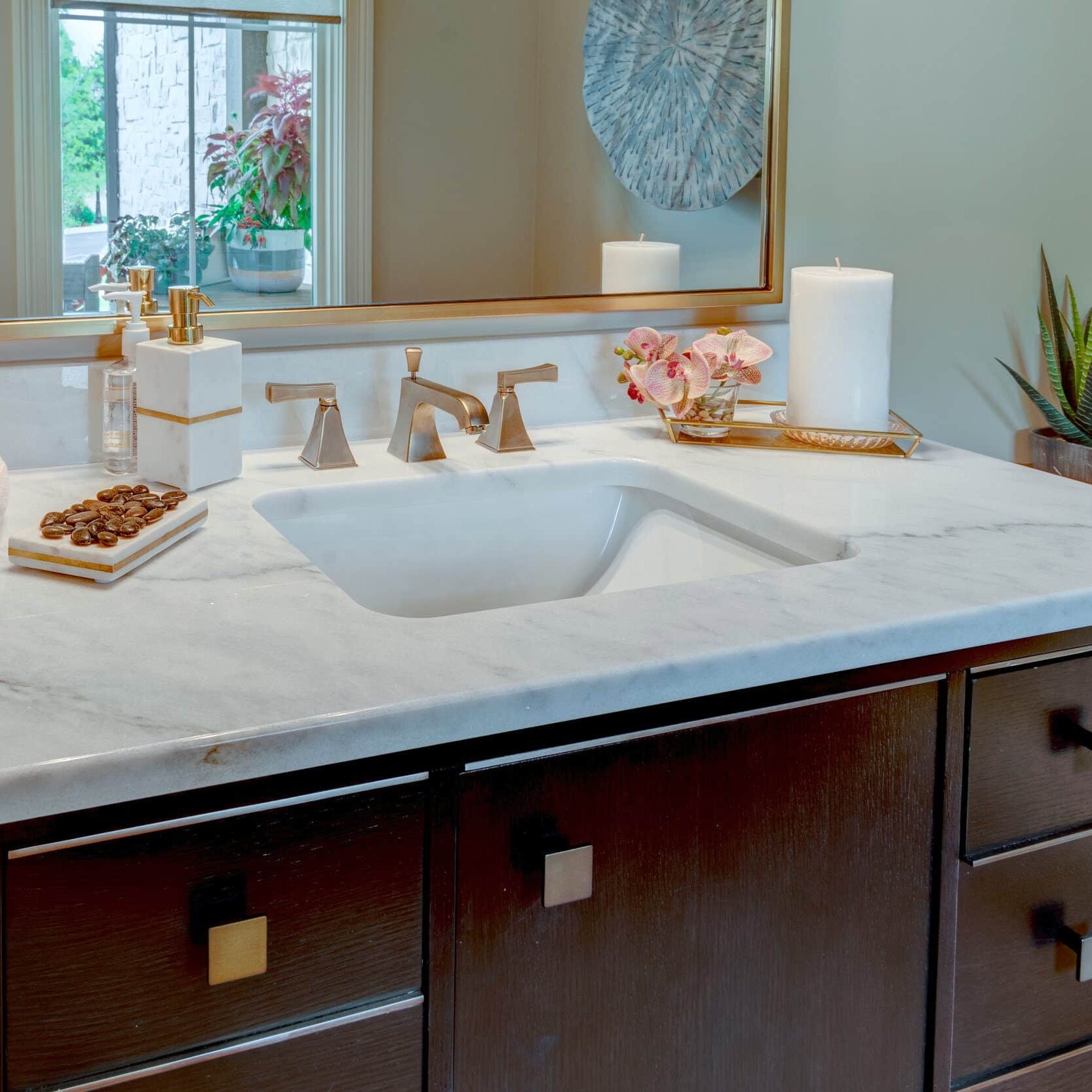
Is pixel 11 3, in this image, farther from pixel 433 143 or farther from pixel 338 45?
pixel 433 143

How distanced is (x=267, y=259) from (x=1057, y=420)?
1082 mm

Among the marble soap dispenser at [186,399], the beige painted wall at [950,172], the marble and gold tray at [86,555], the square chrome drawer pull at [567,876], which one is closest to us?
the square chrome drawer pull at [567,876]

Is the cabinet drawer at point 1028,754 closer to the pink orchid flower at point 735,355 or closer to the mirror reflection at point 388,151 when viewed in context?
the pink orchid flower at point 735,355

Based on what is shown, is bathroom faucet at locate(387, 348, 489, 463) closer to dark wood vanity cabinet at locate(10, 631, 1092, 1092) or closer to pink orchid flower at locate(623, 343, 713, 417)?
pink orchid flower at locate(623, 343, 713, 417)

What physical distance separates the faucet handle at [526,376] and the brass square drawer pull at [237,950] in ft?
2.41

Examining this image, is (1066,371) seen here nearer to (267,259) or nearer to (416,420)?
(416,420)

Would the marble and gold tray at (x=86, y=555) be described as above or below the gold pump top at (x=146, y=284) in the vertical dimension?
below

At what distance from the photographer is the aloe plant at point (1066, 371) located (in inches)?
68.2

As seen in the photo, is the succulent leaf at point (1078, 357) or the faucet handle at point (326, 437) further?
the succulent leaf at point (1078, 357)

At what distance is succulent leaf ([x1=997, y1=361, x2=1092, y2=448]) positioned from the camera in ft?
5.67

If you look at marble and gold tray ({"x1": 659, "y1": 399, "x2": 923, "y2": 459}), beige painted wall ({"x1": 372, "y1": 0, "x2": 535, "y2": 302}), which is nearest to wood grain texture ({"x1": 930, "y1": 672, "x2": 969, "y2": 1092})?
marble and gold tray ({"x1": 659, "y1": 399, "x2": 923, "y2": 459})

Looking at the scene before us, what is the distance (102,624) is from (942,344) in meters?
1.27

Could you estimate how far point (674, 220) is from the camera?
59.6 inches

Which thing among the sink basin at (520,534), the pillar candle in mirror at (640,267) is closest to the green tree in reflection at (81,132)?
the sink basin at (520,534)
